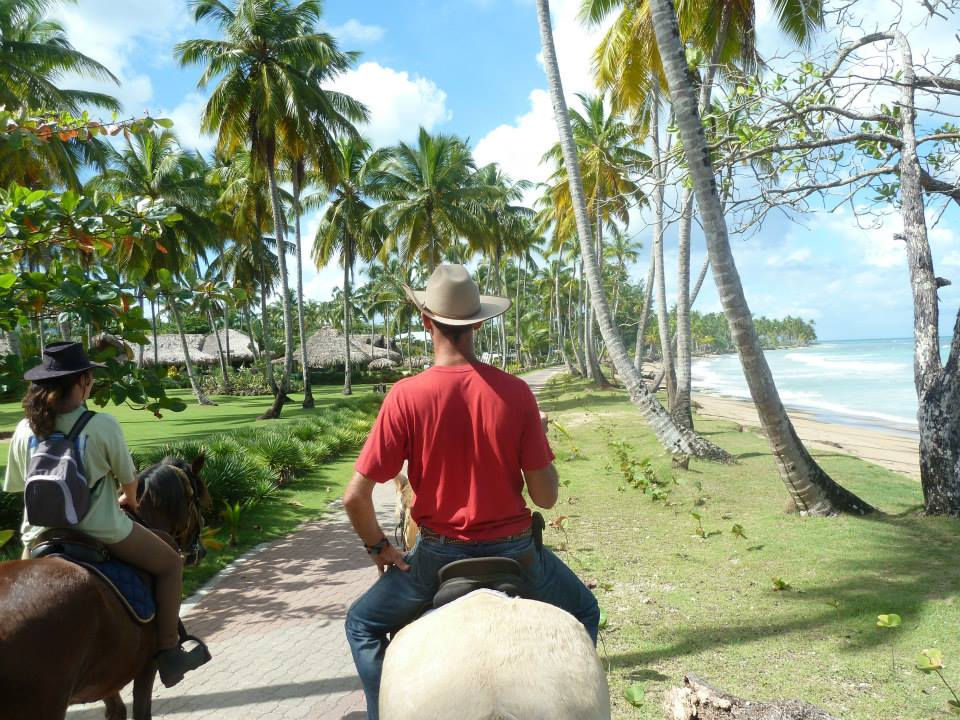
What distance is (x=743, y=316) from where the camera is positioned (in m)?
6.86

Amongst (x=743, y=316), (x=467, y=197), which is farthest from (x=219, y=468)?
(x=467, y=197)

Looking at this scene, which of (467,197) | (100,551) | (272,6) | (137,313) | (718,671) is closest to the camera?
(100,551)

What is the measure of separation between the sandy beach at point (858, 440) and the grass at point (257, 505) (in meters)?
11.1

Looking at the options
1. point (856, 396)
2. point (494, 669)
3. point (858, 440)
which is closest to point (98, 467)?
point (494, 669)

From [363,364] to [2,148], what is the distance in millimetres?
44792

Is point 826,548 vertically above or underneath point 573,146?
underneath

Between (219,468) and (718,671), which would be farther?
(219,468)

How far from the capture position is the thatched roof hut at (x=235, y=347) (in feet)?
161

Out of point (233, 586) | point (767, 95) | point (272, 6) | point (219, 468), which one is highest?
point (272, 6)

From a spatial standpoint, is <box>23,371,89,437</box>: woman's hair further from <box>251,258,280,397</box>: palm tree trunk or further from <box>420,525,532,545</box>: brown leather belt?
<box>251,258,280,397</box>: palm tree trunk

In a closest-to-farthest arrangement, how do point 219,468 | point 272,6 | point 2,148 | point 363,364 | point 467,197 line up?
point 2,148 < point 219,468 < point 272,6 < point 467,197 < point 363,364

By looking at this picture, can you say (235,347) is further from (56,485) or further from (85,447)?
(56,485)

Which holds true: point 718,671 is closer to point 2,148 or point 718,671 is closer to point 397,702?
point 397,702

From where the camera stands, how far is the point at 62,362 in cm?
295
